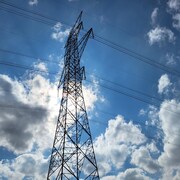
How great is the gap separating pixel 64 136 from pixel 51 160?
7.09ft

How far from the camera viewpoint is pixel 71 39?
30.8 meters

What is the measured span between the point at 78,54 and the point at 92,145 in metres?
10.5

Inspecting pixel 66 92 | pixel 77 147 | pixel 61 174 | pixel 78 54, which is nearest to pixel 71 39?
pixel 78 54

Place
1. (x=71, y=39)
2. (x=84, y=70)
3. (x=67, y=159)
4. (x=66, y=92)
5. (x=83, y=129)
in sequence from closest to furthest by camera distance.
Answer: (x=67, y=159) → (x=83, y=129) → (x=66, y=92) → (x=84, y=70) → (x=71, y=39)

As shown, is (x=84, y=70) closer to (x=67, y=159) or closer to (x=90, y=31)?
(x=90, y=31)

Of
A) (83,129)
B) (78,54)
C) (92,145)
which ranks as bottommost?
(92,145)

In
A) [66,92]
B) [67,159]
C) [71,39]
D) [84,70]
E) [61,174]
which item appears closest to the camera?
[61,174]

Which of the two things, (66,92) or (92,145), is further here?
(66,92)

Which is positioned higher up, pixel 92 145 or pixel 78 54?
pixel 78 54

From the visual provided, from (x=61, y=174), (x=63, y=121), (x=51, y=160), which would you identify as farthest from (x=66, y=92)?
(x=61, y=174)

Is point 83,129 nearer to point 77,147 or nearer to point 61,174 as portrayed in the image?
point 77,147

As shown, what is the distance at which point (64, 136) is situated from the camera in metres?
21.9

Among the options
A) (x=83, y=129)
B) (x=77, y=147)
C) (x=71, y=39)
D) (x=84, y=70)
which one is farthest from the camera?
(x=71, y=39)

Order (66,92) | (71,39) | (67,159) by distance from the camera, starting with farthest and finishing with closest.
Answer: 1. (71,39)
2. (66,92)
3. (67,159)
